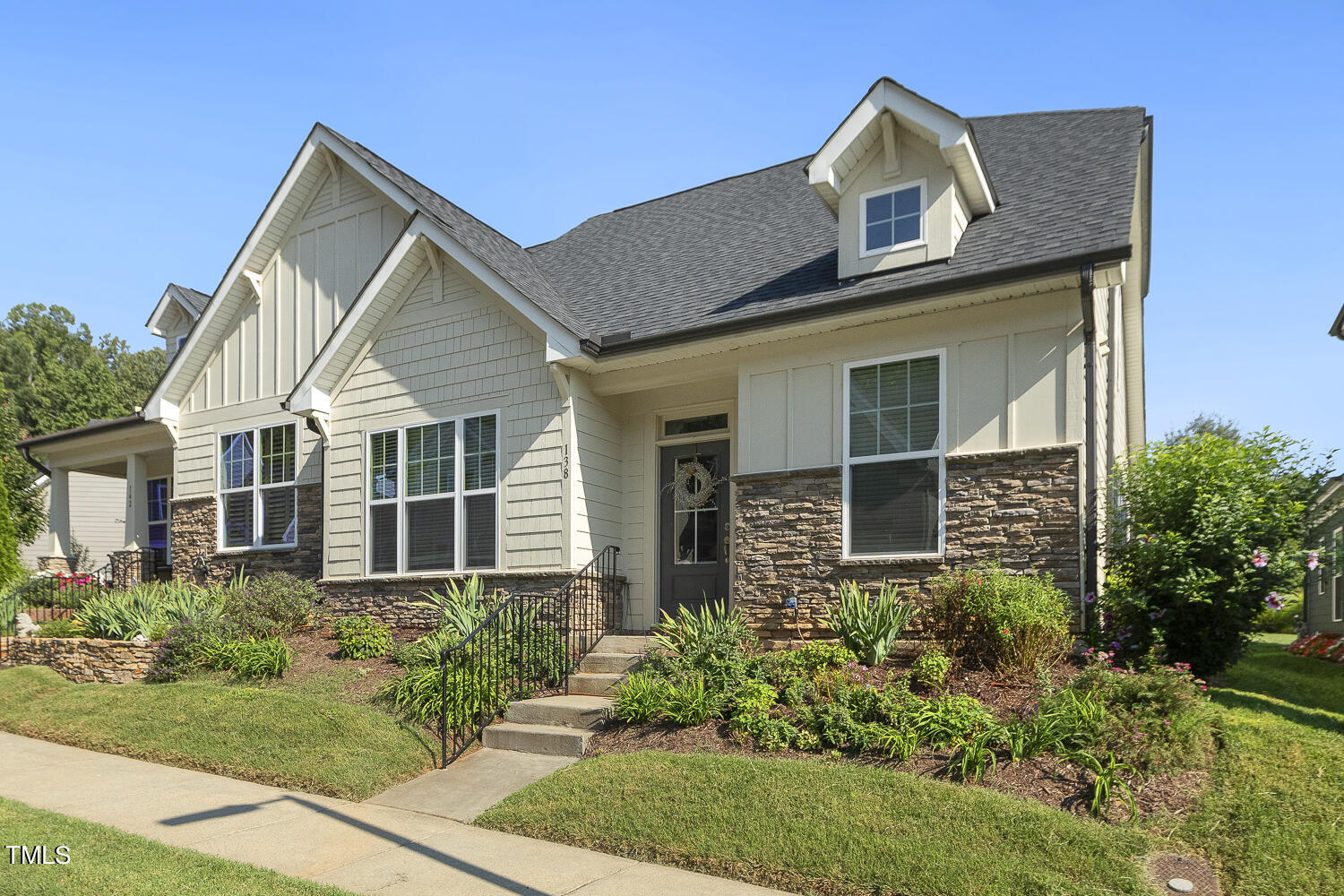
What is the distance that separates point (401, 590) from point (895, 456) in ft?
21.4

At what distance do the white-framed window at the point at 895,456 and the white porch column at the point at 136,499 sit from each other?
1389 cm

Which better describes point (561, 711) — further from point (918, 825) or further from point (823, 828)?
point (918, 825)

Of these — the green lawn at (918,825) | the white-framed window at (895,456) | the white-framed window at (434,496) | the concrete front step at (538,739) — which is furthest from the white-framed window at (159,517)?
the white-framed window at (895,456)

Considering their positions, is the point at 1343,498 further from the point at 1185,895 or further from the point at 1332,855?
the point at 1185,895

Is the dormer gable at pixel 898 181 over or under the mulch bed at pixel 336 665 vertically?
over

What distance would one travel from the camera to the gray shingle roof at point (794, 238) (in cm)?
878

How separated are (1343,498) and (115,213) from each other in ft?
53.1

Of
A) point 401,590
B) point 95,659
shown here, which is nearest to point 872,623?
point 401,590

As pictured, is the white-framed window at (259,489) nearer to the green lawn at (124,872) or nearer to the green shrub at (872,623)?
the green lawn at (124,872)

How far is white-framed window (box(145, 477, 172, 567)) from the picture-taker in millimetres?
17766

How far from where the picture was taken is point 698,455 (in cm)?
1120

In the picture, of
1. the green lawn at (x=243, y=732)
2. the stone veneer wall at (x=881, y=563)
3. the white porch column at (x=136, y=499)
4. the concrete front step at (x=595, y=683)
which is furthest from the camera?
the white porch column at (x=136, y=499)

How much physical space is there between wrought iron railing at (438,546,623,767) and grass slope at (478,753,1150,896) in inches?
64.1

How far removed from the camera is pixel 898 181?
9.47 meters
